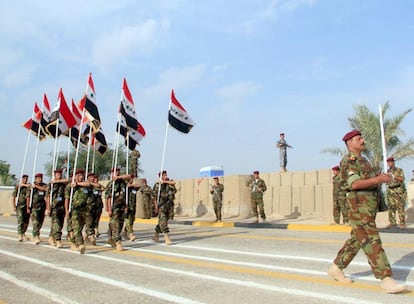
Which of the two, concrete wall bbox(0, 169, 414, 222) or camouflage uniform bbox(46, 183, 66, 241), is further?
concrete wall bbox(0, 169, 414, 222)

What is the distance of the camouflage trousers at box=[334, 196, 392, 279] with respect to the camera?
4.70 m

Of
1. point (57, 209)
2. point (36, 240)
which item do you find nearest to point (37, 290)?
point (57, 209)

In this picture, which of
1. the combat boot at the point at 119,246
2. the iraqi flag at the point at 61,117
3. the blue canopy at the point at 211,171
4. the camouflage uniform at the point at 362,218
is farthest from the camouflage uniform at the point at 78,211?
the blue canopy at the point at 211,171

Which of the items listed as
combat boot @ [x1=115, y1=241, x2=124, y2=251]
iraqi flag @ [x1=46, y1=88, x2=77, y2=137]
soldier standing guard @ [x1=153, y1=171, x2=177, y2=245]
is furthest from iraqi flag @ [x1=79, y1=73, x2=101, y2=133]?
combat boot @ [x1=115, y1=241, x2=124, y2=251]

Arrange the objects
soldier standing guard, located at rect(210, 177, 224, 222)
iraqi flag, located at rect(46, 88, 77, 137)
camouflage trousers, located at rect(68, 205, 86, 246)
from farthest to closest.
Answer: soldier standing guard, located at rect(210, 177, 224, 222) → iraqi flag, located at rect(46, 88, 77, 137) → camouflage trousers, located at rect(68, 205, 86, 246)

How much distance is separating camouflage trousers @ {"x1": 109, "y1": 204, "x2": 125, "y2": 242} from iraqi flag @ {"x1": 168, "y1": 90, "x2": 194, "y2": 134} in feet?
13.7

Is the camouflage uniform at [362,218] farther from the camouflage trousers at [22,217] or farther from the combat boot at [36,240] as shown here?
the camouflage trousers at [22,217]

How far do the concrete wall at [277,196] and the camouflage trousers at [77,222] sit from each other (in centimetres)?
1071

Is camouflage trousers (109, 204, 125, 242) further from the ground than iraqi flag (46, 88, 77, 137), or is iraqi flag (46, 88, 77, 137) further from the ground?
iraqi flag (46, 88, 77, 137)

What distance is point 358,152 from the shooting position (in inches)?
205

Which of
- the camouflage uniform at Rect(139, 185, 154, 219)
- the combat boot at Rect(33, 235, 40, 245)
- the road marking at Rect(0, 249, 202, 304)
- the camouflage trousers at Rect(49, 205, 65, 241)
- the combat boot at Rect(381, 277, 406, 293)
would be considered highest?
the camouflage uniform at Rect(139, 185, 154, 219)

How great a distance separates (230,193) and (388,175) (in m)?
16.2

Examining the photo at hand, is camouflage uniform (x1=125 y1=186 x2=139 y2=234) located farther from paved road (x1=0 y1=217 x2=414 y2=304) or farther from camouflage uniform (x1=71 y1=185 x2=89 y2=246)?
camouflage uniform (x1=71 y1=185 x2=89 y2=246)

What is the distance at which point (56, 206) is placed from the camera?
10625mm
